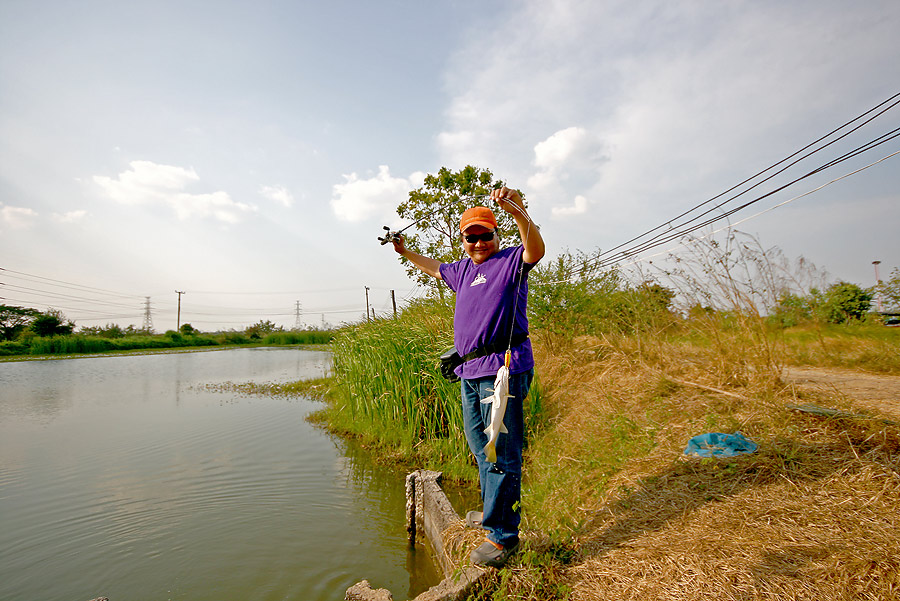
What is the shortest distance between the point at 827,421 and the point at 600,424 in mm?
1958

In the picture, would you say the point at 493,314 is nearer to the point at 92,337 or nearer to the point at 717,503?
the point at 717,503

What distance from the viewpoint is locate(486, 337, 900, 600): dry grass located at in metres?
2.24

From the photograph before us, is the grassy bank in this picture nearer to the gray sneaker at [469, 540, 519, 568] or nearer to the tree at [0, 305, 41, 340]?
the gray sneaker at [469, 540, 519, 568]

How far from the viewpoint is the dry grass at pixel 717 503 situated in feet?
7.34

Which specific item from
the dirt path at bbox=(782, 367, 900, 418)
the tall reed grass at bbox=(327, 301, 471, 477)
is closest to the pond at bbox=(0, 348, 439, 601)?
the tall reed grass at bbox=(327, 301, 471, 477)

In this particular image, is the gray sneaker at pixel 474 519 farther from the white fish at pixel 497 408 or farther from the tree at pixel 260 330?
the tree at pixel 260 330

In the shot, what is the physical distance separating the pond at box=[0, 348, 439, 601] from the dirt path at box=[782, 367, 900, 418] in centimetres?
422

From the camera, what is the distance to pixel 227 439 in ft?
28.0

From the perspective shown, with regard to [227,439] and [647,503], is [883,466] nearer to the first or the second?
[647,503]

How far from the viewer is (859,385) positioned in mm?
5727

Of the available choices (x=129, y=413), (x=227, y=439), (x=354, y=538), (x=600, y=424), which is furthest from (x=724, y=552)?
(x=129, y=413)

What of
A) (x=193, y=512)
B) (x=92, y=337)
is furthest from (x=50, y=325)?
(x=193, y=512)

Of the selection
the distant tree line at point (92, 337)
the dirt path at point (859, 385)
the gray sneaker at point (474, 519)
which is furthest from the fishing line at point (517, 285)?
the distant tree line at point (92, 337)

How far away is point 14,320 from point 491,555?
62.0 m
